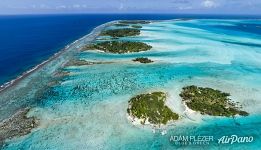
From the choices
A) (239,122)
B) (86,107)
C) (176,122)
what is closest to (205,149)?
(176,122)

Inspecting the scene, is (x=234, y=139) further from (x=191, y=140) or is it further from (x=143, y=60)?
(x=143, y=60)

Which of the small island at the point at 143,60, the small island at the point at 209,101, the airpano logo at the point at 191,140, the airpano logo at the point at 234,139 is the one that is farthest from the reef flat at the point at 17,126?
the small island at the point at 143,60

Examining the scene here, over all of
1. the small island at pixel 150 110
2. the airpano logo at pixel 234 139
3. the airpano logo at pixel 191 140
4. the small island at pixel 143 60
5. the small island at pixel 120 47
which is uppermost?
→ the small island at pixel 120 47

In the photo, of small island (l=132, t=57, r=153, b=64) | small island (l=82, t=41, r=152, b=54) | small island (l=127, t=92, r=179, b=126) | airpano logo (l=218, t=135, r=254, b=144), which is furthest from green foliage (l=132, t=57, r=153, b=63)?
airpano logo (l=218, t=135, r=254, b=144)

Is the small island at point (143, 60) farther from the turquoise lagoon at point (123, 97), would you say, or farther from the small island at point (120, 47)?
the small island at point (120, 47)

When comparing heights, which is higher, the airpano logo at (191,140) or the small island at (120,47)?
the small island at (120,47)
